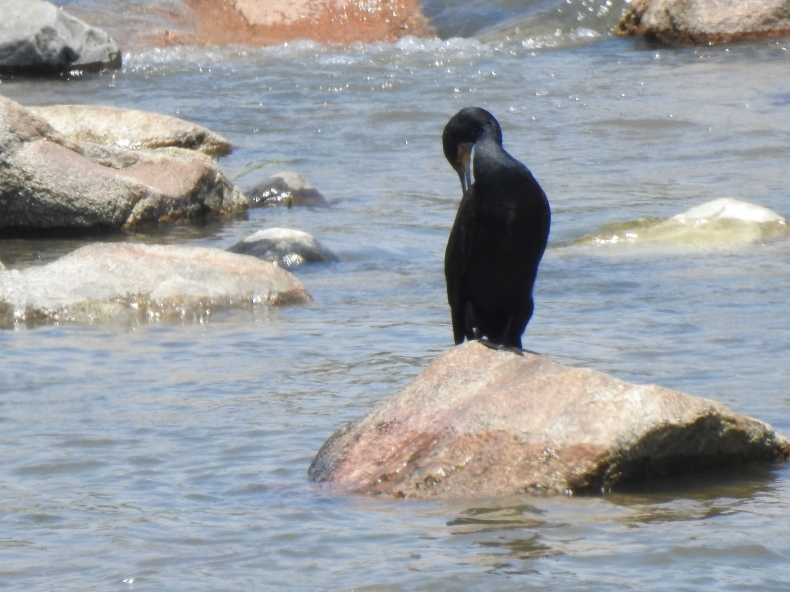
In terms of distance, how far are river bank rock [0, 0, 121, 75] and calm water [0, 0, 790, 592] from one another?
4233 millimetres

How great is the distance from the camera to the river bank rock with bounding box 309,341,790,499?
376cm

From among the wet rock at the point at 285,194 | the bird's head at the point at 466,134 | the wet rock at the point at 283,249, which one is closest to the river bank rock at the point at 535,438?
the bird's head at the point at 466,134

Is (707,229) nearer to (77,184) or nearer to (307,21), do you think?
(77,184)

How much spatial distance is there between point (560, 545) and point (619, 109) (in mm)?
9939

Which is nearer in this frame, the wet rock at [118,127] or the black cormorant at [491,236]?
the black cormorant at [491,236]

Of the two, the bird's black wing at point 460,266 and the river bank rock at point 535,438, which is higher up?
the bird's black wing at point 460,266

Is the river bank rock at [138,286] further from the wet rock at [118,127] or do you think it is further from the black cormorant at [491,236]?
the wet rock at [118,127]

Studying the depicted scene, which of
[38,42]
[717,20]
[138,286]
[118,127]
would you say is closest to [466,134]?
[138,286]

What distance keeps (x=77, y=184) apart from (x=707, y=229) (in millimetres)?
3685

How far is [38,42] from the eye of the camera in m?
15.4

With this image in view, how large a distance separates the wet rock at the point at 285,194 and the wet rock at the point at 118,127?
131cm

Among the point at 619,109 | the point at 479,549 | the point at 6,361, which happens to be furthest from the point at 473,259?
the point at 619,109

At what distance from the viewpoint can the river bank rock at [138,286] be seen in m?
6.17

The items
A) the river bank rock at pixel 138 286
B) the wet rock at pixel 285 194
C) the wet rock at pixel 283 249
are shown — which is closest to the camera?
the river bank rock at pixel 138 286
